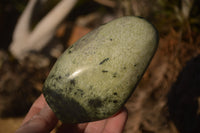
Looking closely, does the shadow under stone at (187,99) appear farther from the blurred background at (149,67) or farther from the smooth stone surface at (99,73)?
the smooth stone surface at (99,73)

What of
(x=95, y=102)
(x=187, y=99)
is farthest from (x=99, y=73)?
(x=187, y=99)

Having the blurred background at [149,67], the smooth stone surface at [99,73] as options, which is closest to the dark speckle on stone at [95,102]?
the smooth stone surface at [99,73]

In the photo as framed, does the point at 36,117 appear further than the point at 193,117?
No

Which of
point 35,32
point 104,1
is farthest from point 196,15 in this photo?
point 35,32

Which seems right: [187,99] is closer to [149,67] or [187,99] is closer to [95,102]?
[149,67]

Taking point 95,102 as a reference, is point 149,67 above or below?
below

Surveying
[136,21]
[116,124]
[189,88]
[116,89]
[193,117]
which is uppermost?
[136,21]

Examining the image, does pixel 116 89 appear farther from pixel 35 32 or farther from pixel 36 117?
pixel 35 32
